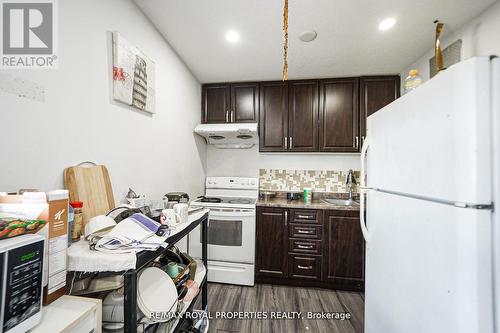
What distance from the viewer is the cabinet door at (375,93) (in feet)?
7.90

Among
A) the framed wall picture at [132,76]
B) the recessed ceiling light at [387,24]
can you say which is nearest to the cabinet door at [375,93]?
the recessed ceiling light at [387,24]

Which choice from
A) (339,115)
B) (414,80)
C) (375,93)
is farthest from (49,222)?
(375,93)

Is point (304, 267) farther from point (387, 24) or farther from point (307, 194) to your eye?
point (387, 24)

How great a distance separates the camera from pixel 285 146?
2.61m

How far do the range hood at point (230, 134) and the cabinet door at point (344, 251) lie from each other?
135cm

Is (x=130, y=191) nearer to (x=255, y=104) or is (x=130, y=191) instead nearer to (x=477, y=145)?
(x=477, y=145)

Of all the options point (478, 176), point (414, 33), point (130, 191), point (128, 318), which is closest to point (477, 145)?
point (478, 176)

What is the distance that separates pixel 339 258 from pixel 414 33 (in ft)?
7.41

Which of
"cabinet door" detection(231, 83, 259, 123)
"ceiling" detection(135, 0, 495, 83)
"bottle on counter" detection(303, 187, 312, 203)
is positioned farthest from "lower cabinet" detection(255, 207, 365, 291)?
"ceiling" detection(135, 0, 495, 83)

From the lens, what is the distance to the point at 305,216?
2.24 meters

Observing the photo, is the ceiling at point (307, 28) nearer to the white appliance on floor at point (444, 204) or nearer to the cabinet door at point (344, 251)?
the white appliance on floor at point (444, 204)

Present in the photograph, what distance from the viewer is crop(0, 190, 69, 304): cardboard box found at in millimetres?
607

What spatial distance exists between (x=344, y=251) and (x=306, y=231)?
17.9 inches

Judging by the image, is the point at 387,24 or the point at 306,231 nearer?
the point at 387,24
